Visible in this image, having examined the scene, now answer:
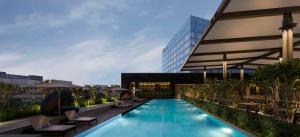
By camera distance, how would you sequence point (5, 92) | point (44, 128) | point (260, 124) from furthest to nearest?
point (5, 92) < point (44, 128) < point (260, 124)

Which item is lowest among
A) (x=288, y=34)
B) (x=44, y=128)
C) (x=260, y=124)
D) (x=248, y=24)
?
(x=44, y=128)

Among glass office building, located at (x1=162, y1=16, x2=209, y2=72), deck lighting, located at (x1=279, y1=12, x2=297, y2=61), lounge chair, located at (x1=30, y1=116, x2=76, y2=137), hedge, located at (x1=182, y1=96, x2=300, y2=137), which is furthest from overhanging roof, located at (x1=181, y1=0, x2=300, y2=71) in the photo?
glass office building, located at (x1=162, y1=16, x2=209, y2=72)

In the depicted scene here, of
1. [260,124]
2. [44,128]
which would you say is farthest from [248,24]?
[44,128]

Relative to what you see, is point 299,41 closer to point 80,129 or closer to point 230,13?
point 230,13

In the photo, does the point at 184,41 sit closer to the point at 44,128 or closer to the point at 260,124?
the point at 260,124

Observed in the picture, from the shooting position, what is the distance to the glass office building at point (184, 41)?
84.9 meters

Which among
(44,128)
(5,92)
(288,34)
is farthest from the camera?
(288,34)

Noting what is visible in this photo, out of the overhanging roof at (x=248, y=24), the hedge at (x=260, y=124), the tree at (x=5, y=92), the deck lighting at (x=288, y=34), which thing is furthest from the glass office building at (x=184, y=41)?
the tree at (x=5, y=92)

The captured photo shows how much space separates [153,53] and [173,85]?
3398 inches

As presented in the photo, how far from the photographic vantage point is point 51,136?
8906mm

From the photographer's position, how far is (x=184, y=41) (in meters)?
90.9

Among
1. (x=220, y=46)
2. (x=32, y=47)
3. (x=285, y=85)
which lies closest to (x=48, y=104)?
(x=285, y=85)

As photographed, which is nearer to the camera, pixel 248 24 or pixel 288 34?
pixel 288 34

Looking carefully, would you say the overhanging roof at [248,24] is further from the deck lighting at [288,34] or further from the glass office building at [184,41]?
the glass office building at [184,41]
